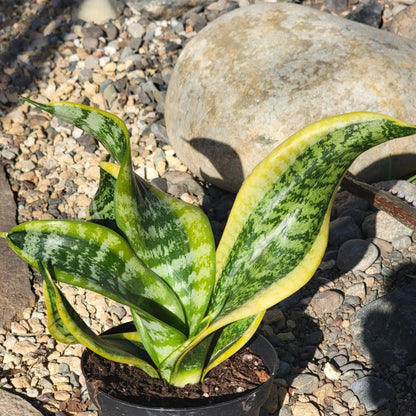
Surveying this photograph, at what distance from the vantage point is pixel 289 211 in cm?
124

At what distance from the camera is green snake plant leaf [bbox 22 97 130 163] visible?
122 centimetres

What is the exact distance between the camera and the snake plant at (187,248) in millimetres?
1140

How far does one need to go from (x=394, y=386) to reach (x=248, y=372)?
53 centimetres

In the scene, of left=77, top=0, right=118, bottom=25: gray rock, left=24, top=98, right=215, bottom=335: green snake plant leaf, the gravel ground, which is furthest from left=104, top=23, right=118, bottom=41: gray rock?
left=24, top=98, right=215, bottom=335: green snake plant leaf

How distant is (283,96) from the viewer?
8.22ft

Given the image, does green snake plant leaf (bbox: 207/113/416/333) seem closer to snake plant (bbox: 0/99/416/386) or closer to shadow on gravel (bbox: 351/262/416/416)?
snake plant (bbox: 0/99/416/386)

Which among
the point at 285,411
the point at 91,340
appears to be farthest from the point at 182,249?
the point at 285,411

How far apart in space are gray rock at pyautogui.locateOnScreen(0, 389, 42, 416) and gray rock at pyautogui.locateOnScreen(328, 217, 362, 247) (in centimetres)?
118

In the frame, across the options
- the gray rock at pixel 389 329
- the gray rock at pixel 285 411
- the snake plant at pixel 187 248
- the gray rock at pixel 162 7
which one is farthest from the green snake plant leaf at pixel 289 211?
the gray rock at pixel 162 7

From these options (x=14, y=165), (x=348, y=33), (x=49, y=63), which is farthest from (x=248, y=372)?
(x=49, y=63)

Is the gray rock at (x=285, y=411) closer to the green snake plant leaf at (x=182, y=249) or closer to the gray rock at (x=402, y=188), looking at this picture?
the green snake plant leaf at (x=182, y=249)

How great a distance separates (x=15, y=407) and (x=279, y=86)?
1.51 m

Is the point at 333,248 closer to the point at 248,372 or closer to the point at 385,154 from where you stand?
the point at 385,154

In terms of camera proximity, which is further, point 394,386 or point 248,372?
point 394,386
